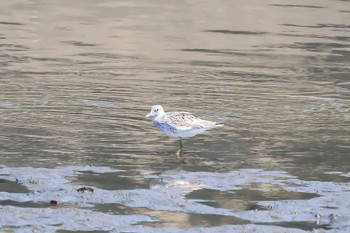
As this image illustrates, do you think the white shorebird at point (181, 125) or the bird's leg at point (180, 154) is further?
the white shorebird at point (181, 125)

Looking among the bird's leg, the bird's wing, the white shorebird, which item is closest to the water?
the bird's leg

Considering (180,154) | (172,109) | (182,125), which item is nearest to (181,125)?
(182,125)

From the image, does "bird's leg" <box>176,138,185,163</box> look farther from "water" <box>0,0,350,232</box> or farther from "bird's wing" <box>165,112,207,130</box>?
"bird's wing" <box>165,112,207,130</box>

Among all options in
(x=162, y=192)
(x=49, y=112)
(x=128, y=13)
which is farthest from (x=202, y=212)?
(x=128, y=13)

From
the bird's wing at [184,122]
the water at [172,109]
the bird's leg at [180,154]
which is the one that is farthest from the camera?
the bird's wing at [184,122]

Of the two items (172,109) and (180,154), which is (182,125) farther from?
(172,109)

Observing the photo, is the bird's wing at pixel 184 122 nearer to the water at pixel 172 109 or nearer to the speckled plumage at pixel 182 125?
the speckled plumage at pixel 182 125

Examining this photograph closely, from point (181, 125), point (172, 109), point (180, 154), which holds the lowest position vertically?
point (172, 109)

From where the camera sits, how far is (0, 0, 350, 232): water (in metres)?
10.0

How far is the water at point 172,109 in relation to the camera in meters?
10.0

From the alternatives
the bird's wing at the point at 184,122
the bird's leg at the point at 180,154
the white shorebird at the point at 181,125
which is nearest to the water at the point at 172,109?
the bird's leg at the point at 180,154

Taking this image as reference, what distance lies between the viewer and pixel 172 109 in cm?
1630

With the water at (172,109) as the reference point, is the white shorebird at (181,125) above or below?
above

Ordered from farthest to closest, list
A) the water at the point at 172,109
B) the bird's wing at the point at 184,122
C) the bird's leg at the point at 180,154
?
the bird's wing at the point at 184,122
the bird's leg at the point at 180,154
the water at the point at 172,109
